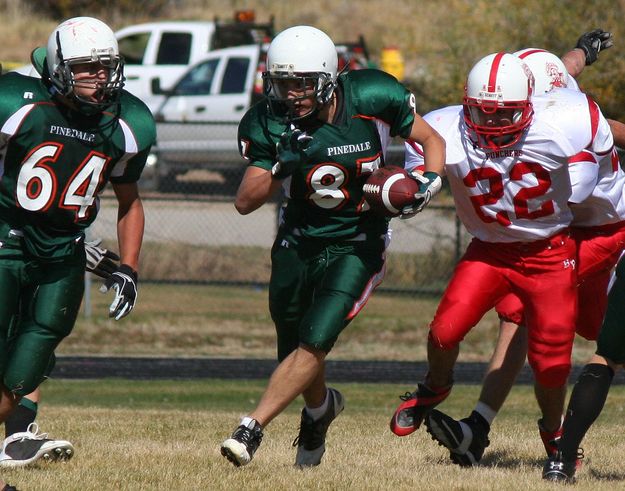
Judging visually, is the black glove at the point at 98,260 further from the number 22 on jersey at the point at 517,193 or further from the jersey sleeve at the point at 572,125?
the jersey sleeve at the point at 572,125

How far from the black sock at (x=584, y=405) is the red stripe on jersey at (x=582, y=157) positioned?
2.97ft

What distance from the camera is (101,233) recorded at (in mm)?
14266

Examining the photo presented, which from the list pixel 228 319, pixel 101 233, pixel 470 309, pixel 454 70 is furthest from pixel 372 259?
pixel 454 70

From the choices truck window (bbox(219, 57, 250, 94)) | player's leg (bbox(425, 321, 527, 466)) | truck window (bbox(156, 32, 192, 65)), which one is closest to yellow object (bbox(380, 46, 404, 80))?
truck window (bbox(219, 57, 250, 94))

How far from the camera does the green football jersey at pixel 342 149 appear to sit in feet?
18.5

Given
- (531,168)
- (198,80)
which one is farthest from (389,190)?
(198,80)

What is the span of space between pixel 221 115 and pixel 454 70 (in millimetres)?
4004

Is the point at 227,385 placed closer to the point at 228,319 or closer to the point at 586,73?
the point at 228,319

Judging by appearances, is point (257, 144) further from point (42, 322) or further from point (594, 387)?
point (594, 387)

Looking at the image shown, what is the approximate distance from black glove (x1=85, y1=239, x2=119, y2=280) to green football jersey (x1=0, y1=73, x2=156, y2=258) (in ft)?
0.90

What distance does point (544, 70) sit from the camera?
646cm

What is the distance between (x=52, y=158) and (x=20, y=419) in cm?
144

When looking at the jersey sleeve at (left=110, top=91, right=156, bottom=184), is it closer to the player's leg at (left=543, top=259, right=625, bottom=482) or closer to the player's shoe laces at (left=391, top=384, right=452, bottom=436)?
the player's shoe laces at (left=391, top=384, right=452, bottom=436)

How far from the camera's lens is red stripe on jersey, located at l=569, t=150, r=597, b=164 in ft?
18.7
